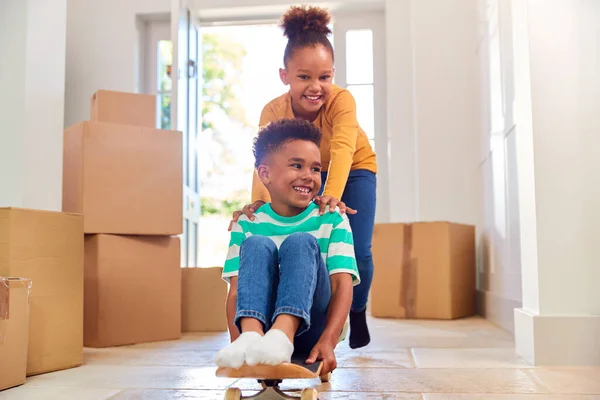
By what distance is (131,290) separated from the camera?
2479 mm

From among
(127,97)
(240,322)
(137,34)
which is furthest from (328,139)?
(137,34)

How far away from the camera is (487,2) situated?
3328 millimetres

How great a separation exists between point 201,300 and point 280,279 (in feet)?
5.34

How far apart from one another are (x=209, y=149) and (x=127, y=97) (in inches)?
345

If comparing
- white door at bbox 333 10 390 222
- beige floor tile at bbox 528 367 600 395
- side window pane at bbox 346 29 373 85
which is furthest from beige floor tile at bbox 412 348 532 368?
side window pane at bbox 346 29 373 85

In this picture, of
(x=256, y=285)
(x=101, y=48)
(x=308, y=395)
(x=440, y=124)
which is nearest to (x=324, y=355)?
(x=308, y=395)

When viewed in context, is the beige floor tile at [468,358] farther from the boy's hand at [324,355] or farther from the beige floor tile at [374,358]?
the boy's hand at [324,355]

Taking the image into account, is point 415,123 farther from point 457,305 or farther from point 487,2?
point 457,305

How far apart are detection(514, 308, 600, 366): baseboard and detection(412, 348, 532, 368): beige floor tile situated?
61 millimetres

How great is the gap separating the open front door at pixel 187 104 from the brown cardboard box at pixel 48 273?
5.72 ft

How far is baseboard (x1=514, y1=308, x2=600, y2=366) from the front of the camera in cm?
185

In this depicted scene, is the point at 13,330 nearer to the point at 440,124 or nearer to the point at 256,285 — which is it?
→ the point at 256,285

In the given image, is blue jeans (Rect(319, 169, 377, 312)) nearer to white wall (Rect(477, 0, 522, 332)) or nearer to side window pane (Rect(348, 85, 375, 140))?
white wall (Rect(477, 0, 522, 332))

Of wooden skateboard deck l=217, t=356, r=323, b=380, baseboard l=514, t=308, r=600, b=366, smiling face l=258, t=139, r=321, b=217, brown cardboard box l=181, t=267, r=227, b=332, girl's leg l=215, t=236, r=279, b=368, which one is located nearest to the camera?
wooden skateboard deck l=217, t=356, r=323, b=380
